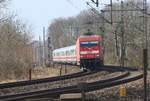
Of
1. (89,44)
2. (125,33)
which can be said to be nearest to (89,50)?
(89,44)

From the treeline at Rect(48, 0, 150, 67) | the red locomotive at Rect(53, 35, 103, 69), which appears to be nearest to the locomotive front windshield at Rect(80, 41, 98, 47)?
the red locomotive at Rect(53, 35, 103, 69)

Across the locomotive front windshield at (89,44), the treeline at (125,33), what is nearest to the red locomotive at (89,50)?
the locomotive front windshield at (89,44)

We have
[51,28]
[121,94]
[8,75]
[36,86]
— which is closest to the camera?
[121,94]

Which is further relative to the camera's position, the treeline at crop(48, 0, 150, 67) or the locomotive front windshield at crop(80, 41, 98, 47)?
the treeline at crop(48, 0, 150, 67)

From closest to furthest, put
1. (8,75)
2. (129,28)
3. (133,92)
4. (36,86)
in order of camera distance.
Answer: (133,92)
(36,86)
(8,75)
(129,28)

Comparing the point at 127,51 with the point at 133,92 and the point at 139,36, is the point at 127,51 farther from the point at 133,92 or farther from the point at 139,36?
the point at 133,92

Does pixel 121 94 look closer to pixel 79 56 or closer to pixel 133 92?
pixel 133 92

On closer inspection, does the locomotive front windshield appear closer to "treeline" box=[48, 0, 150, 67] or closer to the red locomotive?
Result: the red locomotive

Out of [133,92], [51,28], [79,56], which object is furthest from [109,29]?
[51,28]

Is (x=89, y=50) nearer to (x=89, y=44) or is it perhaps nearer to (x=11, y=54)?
(x=89, y=44)

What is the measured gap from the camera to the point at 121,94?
16.6m

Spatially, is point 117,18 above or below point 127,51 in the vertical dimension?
above

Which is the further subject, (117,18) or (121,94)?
(117,18)

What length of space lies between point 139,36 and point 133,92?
170 feet
